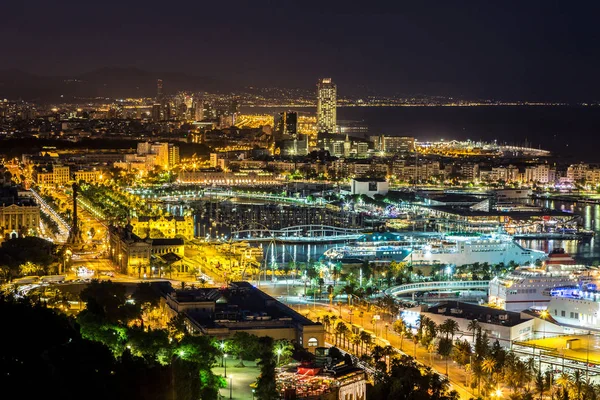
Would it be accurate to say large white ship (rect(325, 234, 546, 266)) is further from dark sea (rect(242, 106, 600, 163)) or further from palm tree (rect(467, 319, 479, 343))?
dark sea (rect(242, 106, 600, 163))

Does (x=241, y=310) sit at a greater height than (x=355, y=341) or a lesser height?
greater

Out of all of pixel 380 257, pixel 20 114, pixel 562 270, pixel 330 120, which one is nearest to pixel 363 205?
pixel 380 257

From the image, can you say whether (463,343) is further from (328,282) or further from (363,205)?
(363,205)

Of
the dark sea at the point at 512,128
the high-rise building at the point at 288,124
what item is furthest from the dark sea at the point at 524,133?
the high-rise building at the point at 288,124

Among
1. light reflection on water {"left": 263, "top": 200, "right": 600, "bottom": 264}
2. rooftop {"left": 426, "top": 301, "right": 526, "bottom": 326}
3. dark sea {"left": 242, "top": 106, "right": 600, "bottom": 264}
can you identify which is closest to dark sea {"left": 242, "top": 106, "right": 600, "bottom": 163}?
Answer: dark sea {"left": 242, "top": 106, "right": 600, "bottom": 264}

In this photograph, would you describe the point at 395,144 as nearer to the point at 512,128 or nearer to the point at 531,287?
the point at 512,128

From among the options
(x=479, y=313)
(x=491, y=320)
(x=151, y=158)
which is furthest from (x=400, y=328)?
(x=151, y=158)

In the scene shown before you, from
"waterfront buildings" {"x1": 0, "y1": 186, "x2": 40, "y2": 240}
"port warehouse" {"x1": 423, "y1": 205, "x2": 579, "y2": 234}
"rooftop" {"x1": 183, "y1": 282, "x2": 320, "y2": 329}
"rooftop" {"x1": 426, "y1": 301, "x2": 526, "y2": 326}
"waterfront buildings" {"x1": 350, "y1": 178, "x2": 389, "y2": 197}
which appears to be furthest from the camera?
"waterfront buildings" {"x1": 350, "y1": 178, "x2": 389, "y2": 197}
